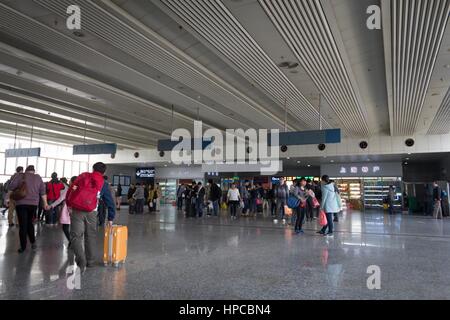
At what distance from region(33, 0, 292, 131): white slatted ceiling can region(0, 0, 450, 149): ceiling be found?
3 centimetres

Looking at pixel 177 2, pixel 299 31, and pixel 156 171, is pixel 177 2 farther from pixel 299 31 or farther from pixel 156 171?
pixel 156 171

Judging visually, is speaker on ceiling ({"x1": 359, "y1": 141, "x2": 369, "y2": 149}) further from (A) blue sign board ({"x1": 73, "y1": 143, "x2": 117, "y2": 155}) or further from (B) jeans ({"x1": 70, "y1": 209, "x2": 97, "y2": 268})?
(B) jeans ({"x1": 70, "y1": 209, "x2": 97, "y2": 268})

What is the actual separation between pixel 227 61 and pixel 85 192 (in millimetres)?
4630

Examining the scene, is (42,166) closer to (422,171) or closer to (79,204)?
(79,204)

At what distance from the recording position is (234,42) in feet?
22.1

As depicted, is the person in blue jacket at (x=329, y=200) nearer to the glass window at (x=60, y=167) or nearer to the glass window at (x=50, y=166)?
the glass window at (x=50, y=166)

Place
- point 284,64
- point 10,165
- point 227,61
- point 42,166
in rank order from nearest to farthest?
point 227,61 → point 284,64 → point 10,165 → point 42,166

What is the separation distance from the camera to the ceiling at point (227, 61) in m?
5.75

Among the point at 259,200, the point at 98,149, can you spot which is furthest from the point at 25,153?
the point at 259,200

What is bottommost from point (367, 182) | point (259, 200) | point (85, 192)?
point (259, 200)

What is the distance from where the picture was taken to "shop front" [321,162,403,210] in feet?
68.2

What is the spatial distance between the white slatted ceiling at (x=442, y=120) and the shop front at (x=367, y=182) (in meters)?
5.13

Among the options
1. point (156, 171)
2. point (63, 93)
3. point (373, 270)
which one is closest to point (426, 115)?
point (373, 270)

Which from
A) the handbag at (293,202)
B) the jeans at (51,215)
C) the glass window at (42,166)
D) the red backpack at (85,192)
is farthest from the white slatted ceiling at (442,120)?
the glass window at (42,166)
